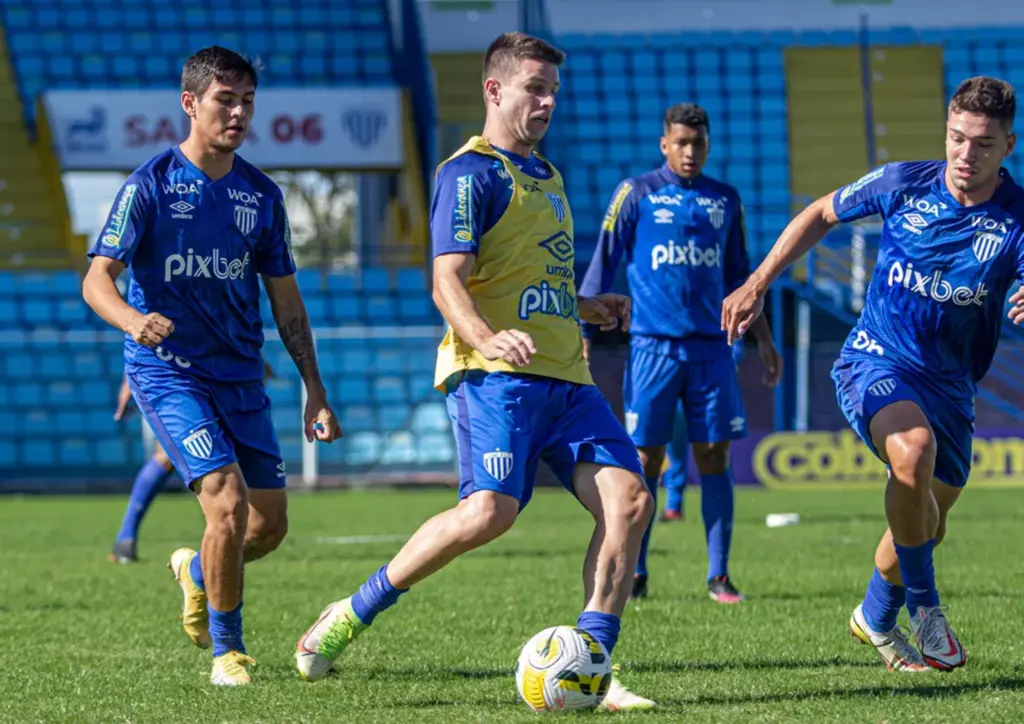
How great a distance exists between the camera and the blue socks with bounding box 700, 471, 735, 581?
830 centimetres

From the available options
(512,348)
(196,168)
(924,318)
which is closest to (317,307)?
(196,168)

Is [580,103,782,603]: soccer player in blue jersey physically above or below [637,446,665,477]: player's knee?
above

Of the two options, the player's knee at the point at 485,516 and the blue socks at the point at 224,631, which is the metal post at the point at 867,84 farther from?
the player's knee at the point at 485,516

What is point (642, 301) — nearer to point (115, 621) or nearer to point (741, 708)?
point (115, 621)

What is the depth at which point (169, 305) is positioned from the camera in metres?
5.93

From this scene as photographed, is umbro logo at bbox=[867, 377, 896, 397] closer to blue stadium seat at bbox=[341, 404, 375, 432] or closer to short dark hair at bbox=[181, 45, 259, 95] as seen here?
short dark hair at bbox=[181, 45, 259, 95]

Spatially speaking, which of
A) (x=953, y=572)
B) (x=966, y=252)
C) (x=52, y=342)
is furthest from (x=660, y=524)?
(x=52, y=342)

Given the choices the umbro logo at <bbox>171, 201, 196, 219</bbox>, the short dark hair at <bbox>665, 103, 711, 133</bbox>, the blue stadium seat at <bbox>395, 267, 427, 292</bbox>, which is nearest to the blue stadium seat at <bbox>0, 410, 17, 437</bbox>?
the blue stadium seat at <bbox>395, 267, 427, 292</bbox>

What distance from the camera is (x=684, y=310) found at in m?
8.55

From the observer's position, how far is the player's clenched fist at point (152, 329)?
5398mm

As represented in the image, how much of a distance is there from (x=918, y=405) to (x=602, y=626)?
154 centimetres

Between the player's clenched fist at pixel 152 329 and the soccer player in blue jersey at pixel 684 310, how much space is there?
133 inches

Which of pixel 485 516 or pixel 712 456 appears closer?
pixel 485 516

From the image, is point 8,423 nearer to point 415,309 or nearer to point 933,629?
point 415,309
